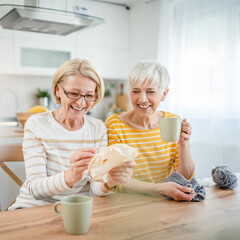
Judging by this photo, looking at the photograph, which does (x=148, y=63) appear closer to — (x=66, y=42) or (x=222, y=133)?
(x=222, y=133)

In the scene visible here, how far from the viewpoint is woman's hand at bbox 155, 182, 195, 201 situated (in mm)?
1001

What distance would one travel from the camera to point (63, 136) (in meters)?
1.23

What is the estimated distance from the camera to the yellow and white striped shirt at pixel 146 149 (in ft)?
4.49

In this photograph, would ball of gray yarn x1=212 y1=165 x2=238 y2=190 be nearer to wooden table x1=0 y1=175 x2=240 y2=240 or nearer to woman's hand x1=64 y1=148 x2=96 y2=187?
wooden table x1=0 y1=175 x2=240 y2=240

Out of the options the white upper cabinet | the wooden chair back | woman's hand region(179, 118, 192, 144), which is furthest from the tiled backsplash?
woman's hand region(179, 118, 192, 144)

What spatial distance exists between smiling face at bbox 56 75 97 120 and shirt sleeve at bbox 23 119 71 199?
A: 0.16 metres

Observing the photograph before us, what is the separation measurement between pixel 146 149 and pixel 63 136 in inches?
14.7

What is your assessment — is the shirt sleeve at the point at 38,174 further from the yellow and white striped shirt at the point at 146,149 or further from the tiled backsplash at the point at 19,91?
the tiled backsplash at the point at 19,91

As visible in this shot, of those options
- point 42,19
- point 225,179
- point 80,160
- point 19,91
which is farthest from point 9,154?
point 19,91

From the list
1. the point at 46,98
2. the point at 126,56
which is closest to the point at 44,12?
the point at 46,98

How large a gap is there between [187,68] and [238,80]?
0.66 metres

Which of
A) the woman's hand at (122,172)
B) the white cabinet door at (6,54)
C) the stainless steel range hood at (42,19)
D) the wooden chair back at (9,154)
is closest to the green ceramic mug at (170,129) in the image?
the woman's hand at (122,172)

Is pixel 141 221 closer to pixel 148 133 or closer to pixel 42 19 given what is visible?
pixel 148 133

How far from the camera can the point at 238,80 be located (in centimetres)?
285
